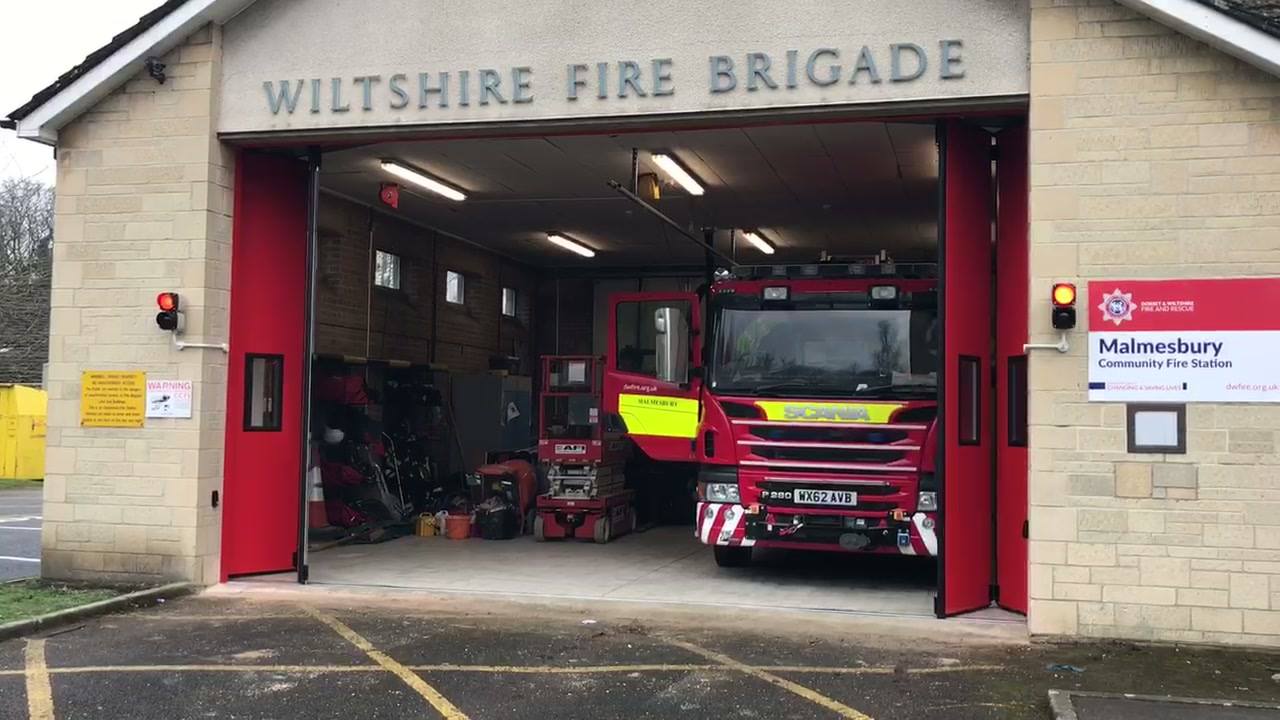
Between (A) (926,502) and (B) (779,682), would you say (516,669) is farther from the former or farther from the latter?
(A) (926,502)

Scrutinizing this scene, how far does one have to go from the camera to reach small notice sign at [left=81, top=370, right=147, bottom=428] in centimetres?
966

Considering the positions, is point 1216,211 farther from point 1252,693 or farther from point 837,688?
point 837,688

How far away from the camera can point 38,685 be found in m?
6.43

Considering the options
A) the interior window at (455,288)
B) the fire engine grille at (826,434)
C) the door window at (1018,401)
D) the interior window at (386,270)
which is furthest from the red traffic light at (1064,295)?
the interior window at (455,288)

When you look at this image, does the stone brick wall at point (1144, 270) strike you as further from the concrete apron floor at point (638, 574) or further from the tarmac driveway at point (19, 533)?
the tarmac driveway at point (19, 533)

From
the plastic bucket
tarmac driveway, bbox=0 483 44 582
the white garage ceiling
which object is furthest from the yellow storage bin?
the plastic bucket

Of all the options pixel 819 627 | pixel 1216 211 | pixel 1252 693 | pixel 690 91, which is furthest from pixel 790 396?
pixel 1252 693

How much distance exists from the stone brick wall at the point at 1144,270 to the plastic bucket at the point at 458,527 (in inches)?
308

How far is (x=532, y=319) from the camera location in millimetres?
21281

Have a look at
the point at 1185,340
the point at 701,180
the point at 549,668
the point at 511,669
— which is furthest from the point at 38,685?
the point at 701,180

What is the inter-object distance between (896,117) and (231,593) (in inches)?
279

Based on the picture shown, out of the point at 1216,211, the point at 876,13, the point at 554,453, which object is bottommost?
the point at 554,453

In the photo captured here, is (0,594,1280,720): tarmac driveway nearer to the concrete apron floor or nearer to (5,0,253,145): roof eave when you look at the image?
the concrete apron floor

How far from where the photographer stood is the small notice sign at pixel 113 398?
9.66 metres
